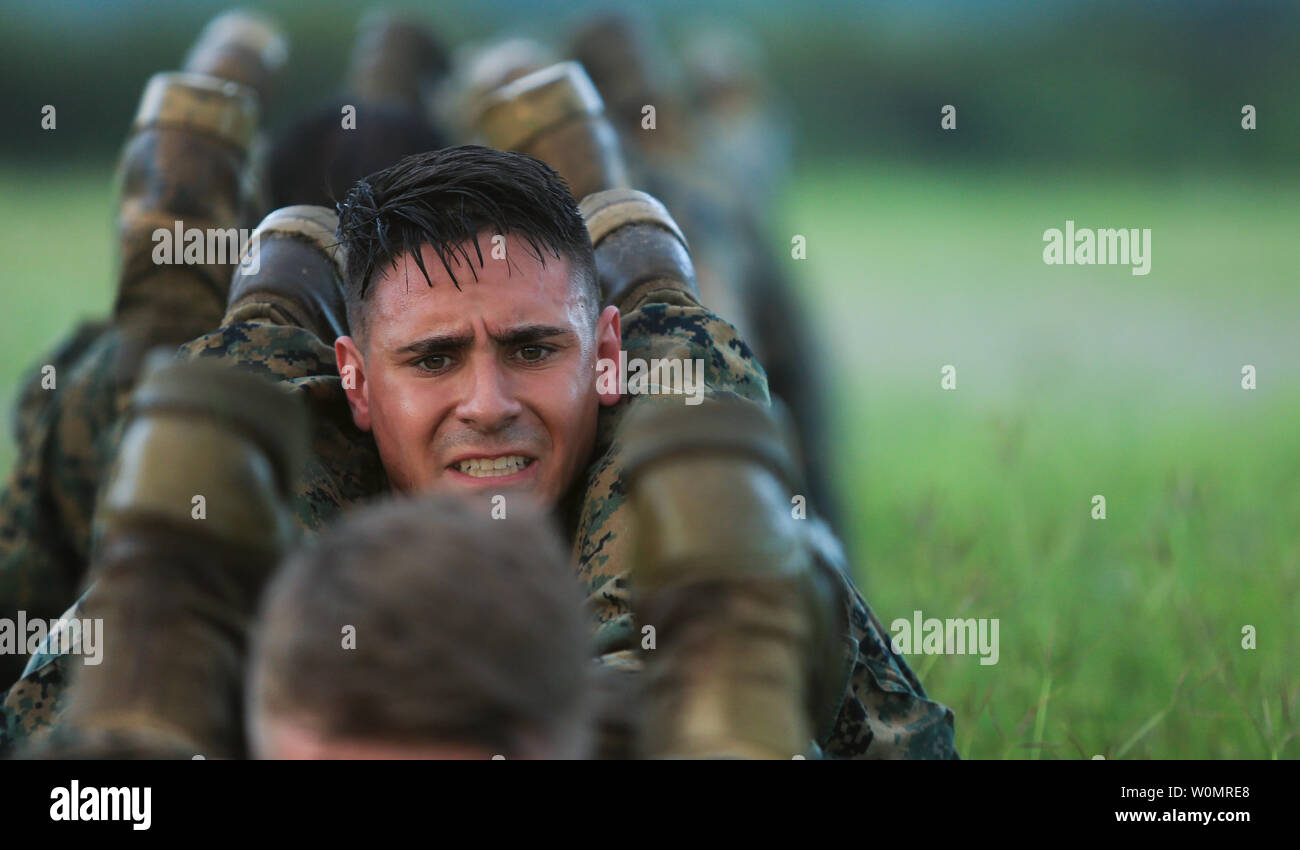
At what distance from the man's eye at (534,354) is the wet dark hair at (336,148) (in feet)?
6.05

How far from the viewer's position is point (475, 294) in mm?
2648

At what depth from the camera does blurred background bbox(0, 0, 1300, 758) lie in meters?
4.26

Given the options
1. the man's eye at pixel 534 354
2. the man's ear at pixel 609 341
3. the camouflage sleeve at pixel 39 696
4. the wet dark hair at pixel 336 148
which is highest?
the wet dark hair at pixel 336 148

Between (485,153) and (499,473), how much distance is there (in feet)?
1.82

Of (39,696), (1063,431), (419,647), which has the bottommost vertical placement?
(419,647)

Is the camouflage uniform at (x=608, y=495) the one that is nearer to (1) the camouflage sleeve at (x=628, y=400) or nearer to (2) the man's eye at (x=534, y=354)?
(1) the camouflage sleeve at (x=628, y=400)

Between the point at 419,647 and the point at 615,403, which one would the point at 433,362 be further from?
the point at 419,647

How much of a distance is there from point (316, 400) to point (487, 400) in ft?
1.35

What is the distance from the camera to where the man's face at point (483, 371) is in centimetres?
A: 264

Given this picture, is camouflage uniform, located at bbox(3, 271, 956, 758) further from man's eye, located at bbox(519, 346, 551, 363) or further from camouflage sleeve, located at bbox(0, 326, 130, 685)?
camouflage sleeve, located at bbox(0, 326, 130, 685)

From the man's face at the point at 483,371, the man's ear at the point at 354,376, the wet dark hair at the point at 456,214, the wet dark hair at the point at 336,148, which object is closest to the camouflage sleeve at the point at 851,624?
the man's face at the point at 483,371

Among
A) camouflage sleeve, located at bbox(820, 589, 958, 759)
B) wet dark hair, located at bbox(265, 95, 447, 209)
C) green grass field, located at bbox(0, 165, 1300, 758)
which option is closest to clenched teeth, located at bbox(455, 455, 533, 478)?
camouflage sleeve, located at bbox(820, 589, 958, 759)

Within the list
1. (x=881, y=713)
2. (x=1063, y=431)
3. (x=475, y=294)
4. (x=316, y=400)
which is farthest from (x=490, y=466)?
(x=1063, y=431)

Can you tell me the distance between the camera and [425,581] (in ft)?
5.08
